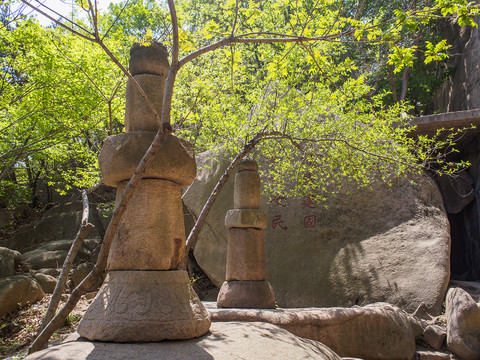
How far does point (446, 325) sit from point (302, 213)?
3854mm

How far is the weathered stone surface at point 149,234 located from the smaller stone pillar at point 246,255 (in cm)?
279

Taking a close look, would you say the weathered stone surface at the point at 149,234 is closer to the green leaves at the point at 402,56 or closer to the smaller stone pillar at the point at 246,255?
the green leaves at the point at 402,56

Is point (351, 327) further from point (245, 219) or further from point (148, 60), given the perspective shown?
point (148, 60)

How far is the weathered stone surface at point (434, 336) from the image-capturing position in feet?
19.4

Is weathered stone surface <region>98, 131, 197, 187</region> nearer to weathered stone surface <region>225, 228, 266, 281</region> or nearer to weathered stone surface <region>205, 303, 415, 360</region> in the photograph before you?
weathered stone surface <region>205, 303, 415, 360</region>

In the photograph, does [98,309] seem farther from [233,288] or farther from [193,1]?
[193,1]

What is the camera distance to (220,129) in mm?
7145

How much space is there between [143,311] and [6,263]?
8.73 m

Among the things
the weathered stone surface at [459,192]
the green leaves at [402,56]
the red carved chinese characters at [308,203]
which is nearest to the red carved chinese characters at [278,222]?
the red carved chinese characters at [308,203]

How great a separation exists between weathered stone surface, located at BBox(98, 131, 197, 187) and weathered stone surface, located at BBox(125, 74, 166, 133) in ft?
0.71

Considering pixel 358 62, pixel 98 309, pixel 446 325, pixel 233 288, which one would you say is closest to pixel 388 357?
pixel 446 325

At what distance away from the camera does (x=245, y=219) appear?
6227 millimetres

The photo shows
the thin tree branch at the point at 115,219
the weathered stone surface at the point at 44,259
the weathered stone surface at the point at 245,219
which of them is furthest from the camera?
the weathered stone surface at the point at 44,259

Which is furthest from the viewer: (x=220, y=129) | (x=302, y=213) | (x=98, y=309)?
(x=302, y=213)
